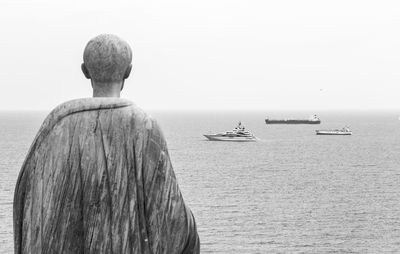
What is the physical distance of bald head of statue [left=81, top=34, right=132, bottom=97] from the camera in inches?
117

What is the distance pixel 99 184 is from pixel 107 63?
55 cm

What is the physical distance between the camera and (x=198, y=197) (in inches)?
2224

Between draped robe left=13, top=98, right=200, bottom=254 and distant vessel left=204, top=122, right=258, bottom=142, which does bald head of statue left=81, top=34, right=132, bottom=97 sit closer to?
draped robe left=13, top=98, right=200, bottom=254

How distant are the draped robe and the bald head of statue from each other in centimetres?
11

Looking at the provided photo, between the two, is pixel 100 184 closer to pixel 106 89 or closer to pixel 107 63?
pixel 106 89

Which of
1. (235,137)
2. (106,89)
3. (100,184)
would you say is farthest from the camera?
(235,137)

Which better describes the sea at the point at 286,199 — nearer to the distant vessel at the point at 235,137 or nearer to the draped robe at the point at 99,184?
the distant vessel at the point at 235,137

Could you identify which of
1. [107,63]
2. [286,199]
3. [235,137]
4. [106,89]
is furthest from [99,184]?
[235,137]

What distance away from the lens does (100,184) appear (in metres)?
2.90

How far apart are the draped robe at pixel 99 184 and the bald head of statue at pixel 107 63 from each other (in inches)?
4.3

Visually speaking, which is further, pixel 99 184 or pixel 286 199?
pixel 286 199

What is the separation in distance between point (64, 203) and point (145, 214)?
1.19 feet

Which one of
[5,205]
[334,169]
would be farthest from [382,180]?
[5,205]

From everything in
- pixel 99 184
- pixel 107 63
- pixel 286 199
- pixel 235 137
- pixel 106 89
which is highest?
pixel 107 63
